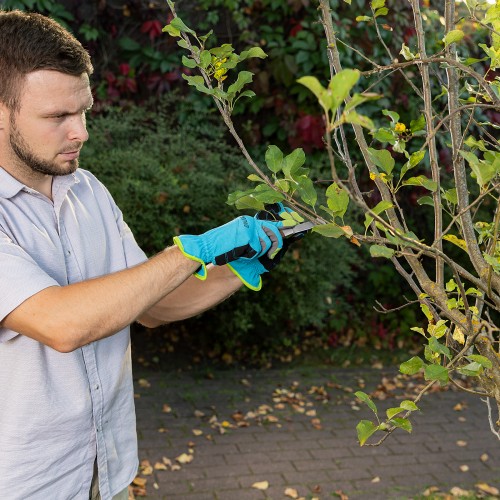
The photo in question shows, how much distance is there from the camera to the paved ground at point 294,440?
13.1ft

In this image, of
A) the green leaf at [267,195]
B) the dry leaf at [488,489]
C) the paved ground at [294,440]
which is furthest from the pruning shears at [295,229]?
the dry leaf at [488,489]

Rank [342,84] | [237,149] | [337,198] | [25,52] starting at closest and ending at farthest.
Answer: [342,84] → [337,198] → [25,52] → [237,149]

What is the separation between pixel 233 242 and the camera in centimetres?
204

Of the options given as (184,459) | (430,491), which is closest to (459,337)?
(430,491)

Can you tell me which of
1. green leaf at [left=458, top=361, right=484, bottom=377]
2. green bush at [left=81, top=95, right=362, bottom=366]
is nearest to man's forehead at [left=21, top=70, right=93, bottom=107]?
green leaf at [left=458, top=361, right=484, bottom=377]

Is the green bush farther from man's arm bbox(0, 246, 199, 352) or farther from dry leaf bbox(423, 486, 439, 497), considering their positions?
man's arm bbox(0, 246, 199, 352)

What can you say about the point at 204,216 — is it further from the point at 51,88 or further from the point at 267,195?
the point at 267,195

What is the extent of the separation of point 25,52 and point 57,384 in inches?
33.7

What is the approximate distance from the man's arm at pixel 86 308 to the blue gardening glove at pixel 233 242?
0.13 metres

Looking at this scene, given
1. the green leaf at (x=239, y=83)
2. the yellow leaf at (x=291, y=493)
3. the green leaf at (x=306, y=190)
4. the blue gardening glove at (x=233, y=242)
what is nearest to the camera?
the green leaf at (x=306, y=190)

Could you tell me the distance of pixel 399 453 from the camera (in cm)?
438

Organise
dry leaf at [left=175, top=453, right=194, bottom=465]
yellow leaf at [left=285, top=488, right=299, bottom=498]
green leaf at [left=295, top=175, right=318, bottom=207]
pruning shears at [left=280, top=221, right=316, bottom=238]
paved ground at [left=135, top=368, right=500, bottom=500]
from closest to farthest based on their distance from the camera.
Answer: green leaf at [left=295, top=175, right=318, bottom=207], pruning shears at [left=280, top=221, right=316, bottom=238], yellow leaf at [left=285, top=488, right=299, bottom=498], paved ground at [left=135, top=368, right=500, bottom=500], dry leaf at [left=175, top=453, right=194, bottom=465]

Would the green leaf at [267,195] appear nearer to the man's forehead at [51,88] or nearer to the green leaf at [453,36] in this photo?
the green leaf at [453,36]

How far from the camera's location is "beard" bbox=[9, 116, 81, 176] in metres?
1.99
